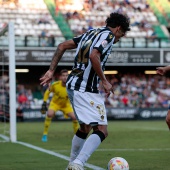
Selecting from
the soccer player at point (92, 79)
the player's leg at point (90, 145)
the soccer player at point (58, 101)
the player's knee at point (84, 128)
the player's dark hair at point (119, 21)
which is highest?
the player's dark hair at point (119, 21)

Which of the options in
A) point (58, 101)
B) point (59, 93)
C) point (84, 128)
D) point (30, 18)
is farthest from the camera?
point (30, 18)

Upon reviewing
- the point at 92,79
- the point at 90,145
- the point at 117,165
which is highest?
the point at 92,79

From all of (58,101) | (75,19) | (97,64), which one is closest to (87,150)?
(97,64)

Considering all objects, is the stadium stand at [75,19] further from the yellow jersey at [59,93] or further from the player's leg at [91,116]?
the player's leg at [91,116]

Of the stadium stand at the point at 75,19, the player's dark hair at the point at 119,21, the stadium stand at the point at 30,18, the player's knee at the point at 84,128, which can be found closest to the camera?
the player's dark hair at the point at 119,21

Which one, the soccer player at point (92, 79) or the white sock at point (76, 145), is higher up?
the soccer player at point (92, 79)

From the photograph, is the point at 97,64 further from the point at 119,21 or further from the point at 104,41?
the point at 119,21

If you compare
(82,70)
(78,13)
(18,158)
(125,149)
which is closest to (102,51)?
(82,70)

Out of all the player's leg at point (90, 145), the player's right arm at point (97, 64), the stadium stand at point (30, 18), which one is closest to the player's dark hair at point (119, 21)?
the player's right arm at point (97, 64)

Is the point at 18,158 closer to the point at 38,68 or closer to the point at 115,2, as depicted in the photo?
the point at 38,68

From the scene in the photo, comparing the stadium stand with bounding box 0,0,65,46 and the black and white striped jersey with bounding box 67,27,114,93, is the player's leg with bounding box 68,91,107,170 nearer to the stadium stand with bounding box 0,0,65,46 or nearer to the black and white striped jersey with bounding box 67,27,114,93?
the black and white striped jersey with bounding box 67,27,114,93

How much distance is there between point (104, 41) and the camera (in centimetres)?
737

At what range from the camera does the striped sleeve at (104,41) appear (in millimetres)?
7324

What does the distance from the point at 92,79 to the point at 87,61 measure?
257 mm
